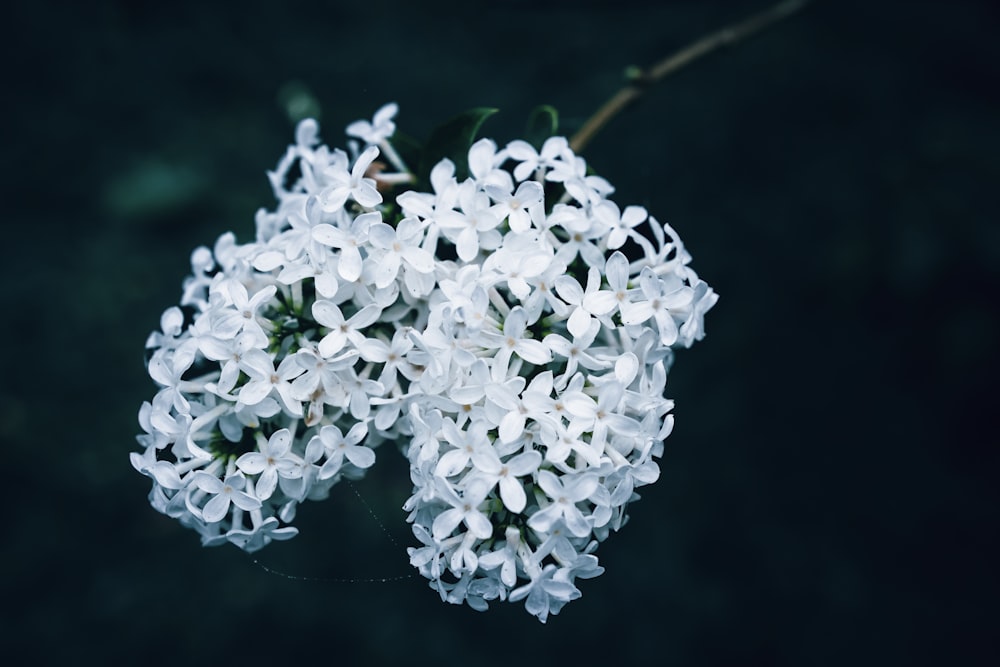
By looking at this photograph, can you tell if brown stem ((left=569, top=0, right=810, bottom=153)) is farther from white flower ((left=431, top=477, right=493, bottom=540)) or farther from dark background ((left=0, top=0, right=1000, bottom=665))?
dark background ((left=0, top=0, right=1000, bottom=665))

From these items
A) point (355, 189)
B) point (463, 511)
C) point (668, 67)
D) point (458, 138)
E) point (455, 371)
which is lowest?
point (463, 511)

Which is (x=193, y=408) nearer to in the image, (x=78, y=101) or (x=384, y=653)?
(x=384, y=653)

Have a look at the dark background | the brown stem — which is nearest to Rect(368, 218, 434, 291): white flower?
the brown stem

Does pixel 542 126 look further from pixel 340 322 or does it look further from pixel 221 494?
pixel 221 494

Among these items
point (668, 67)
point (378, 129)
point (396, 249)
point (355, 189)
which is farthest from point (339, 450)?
point (668, 67)

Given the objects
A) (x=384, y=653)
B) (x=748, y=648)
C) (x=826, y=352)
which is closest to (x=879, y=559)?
(x=748, y=648)

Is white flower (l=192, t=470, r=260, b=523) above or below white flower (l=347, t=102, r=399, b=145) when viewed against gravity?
below

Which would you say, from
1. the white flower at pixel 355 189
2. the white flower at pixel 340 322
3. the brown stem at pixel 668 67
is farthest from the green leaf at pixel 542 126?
the white flower at pixel 340 322
